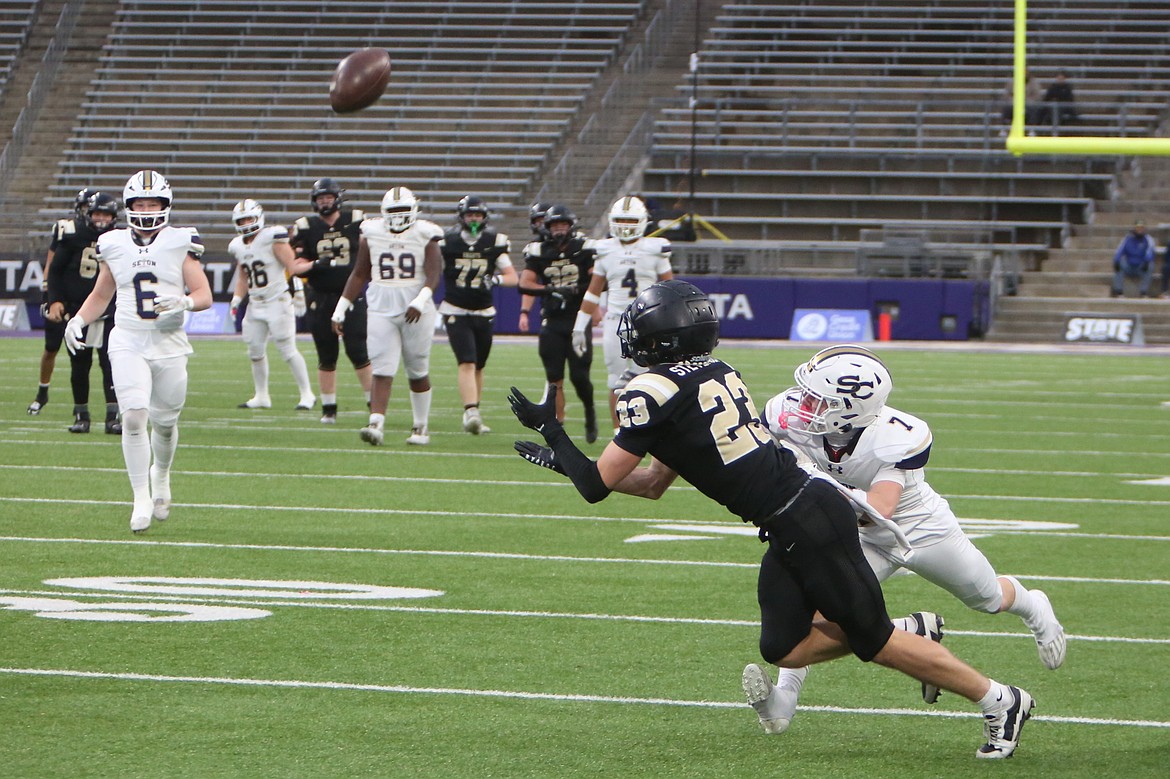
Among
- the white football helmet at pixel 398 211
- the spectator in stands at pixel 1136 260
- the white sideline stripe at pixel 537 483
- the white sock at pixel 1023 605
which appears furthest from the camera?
the spectator in stands at pixel 1136 260

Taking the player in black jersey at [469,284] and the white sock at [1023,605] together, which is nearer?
the white sock at [1023,605]

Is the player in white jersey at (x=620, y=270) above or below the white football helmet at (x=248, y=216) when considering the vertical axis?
below

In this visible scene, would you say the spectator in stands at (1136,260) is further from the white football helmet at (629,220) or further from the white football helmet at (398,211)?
the white football helmet at (398,211)

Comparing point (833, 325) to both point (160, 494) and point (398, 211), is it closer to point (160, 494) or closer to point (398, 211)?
point (398, 211)

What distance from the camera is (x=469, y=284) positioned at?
12.4 m

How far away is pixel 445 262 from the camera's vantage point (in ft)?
41.3

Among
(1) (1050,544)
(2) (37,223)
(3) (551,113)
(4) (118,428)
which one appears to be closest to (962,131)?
(3) (551,113)

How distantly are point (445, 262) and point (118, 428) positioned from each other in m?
2.63

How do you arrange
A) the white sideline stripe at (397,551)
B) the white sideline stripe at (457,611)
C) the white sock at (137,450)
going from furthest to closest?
the white sock at (137,450) → the white sideline stripe at (397,551) → the white sideline stripe at (457,611)

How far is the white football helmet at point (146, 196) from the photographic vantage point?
7871 mm

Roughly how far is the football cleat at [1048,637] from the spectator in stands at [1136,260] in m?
21.6

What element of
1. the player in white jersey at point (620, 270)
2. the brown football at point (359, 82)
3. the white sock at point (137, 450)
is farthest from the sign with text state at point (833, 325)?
the white sock at point (137, 450)

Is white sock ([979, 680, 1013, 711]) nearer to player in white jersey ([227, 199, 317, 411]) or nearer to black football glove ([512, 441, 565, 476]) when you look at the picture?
black football glove ([512, 441, 565, 476])

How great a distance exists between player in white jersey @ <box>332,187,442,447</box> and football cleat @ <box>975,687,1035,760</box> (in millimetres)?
7637
